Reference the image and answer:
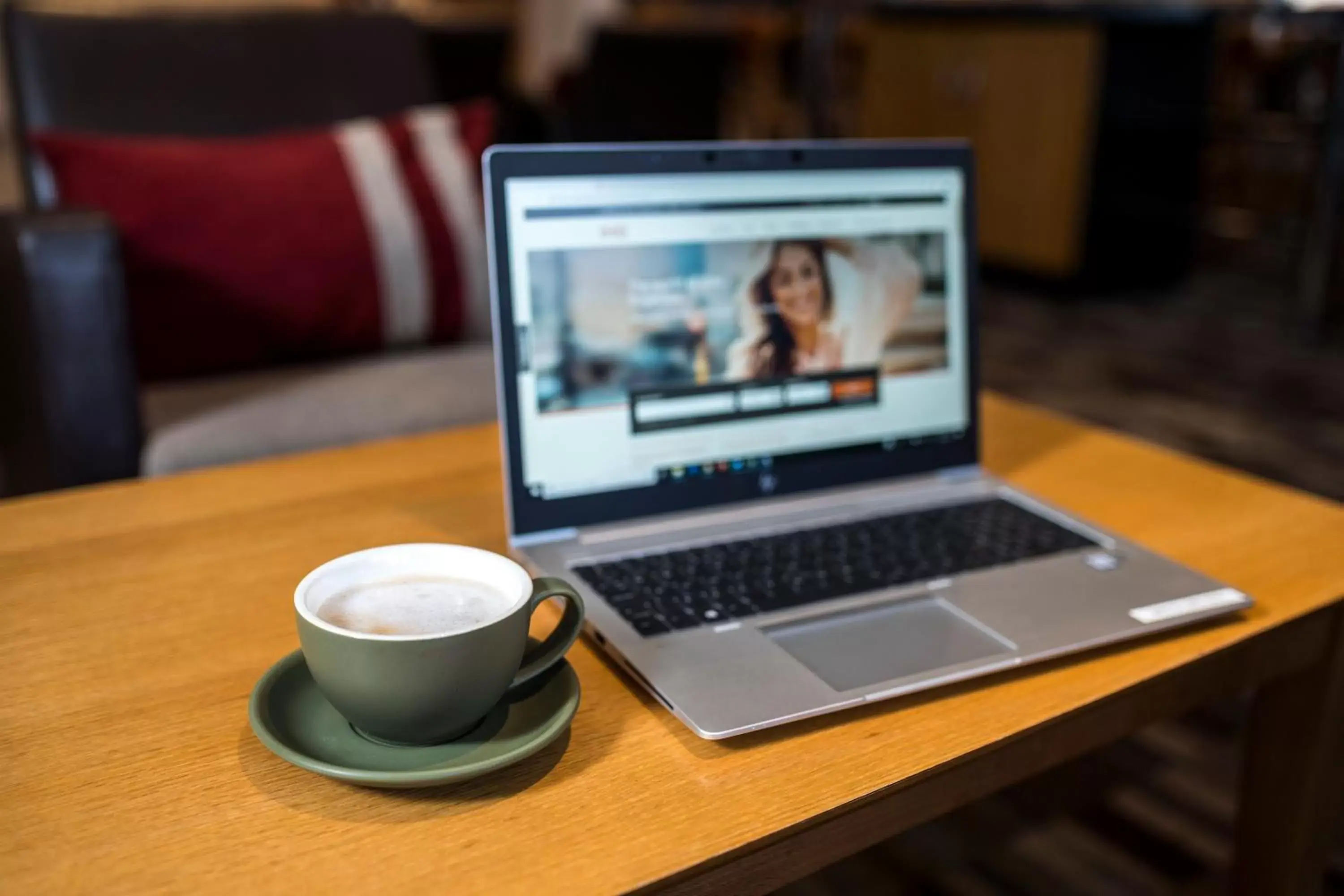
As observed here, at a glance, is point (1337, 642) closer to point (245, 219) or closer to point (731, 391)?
point (731, 391)

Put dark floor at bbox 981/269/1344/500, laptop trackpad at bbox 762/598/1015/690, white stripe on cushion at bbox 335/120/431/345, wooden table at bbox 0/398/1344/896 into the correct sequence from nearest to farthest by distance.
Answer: wooden table at bbox 0/398/1344/896 < laptop trackpad at bbox 762/598/1015/690 < white stripe on cushion at bbox 335/120/431/345 < dark floor at bbox 981/269/1344/500

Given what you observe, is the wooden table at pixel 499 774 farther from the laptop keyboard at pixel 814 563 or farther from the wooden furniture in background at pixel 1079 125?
the wooden furniture in background at pixel 1079 125

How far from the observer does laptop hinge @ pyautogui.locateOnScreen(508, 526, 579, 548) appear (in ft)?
2.55

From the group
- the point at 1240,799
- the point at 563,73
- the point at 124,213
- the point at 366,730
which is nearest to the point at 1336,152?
the point at 563,73

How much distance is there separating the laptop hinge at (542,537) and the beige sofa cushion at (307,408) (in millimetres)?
456

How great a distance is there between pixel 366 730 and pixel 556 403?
30cm

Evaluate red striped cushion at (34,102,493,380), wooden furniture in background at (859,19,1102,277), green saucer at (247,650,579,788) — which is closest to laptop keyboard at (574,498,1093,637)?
green saucer at (247,650,579,788)

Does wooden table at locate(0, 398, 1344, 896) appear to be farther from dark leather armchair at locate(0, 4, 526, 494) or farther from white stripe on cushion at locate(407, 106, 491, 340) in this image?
white stripe on cushion at locate(407, 106, 491, 340)

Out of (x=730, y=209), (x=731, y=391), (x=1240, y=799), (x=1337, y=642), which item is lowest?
(x=1240, y=799)

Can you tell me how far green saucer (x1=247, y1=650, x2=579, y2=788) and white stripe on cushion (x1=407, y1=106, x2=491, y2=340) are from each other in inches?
40.9

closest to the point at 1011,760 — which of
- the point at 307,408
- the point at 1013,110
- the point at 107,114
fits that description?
the point at 307,408

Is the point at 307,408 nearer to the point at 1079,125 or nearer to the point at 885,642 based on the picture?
the point at 885,642

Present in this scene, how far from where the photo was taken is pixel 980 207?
3691 mm

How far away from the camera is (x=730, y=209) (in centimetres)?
82
